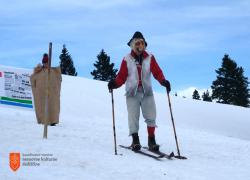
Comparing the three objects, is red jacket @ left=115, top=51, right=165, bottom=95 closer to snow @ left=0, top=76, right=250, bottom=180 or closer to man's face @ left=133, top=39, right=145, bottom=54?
man's face @ left=133, top=39, right=145, bottom=54

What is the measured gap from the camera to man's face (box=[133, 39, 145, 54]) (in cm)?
812

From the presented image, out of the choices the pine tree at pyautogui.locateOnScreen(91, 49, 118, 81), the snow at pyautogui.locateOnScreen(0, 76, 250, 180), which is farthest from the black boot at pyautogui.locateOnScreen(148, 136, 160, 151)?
the pine tree at pyautogui.locateOnScreen(91, 49, 118, 81)

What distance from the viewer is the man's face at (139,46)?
26.7 feet

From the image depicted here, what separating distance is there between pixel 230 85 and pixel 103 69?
1909 cm

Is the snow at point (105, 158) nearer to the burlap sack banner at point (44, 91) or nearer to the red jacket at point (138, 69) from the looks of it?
the red jacket at point (138, 69)

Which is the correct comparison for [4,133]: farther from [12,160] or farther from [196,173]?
[196,173]

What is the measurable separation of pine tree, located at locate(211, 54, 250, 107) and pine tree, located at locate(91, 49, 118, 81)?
52.0 feet

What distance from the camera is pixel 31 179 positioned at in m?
4.95

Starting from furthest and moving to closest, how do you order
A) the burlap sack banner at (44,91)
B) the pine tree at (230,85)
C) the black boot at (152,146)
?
the pine tree at (230,85) → the burlap sack banner at (44,91) → the black boot at (152,146)

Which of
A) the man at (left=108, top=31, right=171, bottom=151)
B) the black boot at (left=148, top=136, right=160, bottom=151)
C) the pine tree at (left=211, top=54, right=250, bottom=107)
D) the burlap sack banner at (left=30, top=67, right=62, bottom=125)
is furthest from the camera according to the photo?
the pine tree at (left=211, top=54, right=250, bottom=107)

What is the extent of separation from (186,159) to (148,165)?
125 cm

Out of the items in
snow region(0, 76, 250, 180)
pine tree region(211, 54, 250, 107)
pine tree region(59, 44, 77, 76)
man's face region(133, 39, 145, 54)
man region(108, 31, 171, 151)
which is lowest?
snow region(0, 76, 250, 180)

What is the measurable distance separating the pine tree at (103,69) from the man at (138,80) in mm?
58511

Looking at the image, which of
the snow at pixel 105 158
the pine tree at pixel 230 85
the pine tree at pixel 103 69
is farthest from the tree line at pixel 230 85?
the snow at pixel 105 158
